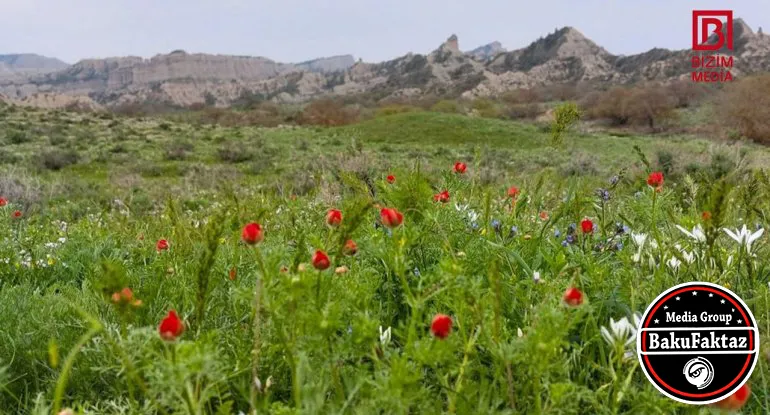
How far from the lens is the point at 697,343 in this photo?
129 centimetres

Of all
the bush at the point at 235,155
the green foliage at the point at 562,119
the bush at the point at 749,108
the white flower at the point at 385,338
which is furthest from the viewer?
the bush at the point at 749,108

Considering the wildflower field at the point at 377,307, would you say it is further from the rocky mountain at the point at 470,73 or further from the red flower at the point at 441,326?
the rocky mountain at the point at 470,73

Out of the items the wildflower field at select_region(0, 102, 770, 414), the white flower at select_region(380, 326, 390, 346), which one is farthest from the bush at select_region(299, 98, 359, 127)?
the white flower at select_region(380, 326, 390, 346)

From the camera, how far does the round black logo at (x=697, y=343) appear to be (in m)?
1.25

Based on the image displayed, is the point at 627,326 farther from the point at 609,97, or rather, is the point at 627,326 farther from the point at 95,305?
the point at 609,97

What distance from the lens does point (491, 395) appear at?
1.38 metres

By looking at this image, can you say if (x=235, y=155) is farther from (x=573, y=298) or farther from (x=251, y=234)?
(x=573, y=298)

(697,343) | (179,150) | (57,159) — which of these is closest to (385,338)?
(697,343)

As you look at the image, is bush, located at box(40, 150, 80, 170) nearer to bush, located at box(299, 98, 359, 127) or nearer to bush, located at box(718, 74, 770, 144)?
bush, located at box(299, 98, 359, 127)

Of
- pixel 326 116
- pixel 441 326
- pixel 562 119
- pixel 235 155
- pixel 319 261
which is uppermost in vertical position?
pixel 326 116

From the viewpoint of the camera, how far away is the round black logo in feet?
4.09

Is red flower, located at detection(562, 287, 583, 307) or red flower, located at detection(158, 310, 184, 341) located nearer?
red flower, located at detection(158, 310, 184, 341)

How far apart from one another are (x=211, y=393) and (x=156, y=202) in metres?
9.83

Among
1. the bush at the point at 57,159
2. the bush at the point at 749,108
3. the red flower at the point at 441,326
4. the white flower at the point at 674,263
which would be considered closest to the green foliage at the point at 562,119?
the white flower at the point at 674,263
